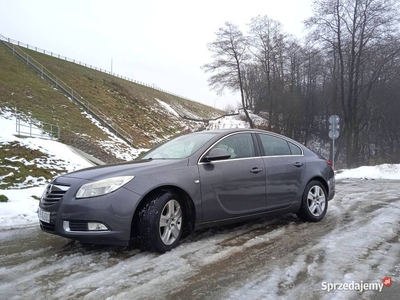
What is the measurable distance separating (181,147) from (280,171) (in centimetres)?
156

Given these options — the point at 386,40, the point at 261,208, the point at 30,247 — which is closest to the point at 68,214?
the point at 30,247

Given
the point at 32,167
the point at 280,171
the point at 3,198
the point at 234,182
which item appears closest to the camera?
the point at 234,182

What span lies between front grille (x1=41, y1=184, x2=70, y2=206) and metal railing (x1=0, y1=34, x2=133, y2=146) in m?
21.2

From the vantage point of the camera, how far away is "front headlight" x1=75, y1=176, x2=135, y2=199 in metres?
3.69

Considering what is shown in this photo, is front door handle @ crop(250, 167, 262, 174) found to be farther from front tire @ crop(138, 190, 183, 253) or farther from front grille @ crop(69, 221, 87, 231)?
front grille @ crop(69, 221, 87, 231)

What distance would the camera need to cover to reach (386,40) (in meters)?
22.0

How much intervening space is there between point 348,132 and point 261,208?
23001 millimetres

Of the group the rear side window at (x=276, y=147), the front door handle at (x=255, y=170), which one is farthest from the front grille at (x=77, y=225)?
the rear side window at (x=276, y=147)

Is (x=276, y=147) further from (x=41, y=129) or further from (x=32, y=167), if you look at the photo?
(x=41, y=129)

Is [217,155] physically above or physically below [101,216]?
above

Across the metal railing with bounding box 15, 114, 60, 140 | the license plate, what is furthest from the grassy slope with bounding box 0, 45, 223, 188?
the license plate

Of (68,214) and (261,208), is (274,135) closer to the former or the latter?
(261,208)

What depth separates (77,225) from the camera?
3662 millimetres

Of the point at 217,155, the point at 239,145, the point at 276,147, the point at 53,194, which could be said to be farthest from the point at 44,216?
the point at 276,147
